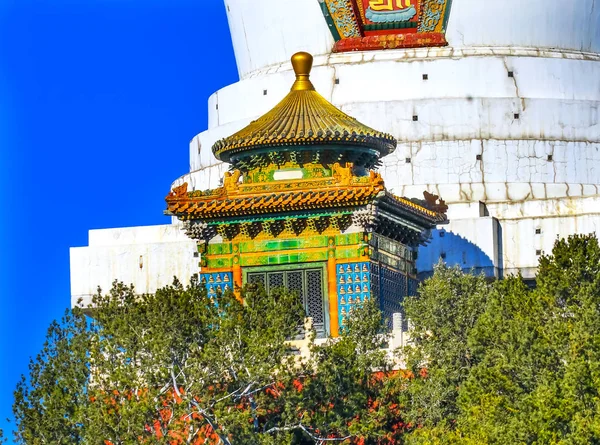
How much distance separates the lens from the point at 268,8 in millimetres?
59844

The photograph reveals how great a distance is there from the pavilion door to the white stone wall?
674 cm

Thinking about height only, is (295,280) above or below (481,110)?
below

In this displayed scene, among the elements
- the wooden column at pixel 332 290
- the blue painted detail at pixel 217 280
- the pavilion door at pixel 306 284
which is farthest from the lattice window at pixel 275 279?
the wooden column at pixel 332 290

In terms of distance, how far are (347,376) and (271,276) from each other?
595cm

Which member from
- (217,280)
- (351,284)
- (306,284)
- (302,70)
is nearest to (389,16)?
(302,70)

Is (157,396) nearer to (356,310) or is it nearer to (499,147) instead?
(356,310)

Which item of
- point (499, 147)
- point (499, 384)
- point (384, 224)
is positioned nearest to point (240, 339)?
point (499, 384)

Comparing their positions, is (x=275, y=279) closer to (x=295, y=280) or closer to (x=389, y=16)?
(x=295, y=280)

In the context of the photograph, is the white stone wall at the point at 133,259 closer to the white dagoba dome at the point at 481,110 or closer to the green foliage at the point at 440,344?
the white dagoba dome at the point at 481,110

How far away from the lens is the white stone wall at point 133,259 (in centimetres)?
5556

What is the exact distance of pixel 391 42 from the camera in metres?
58.0

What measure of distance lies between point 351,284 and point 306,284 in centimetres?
91

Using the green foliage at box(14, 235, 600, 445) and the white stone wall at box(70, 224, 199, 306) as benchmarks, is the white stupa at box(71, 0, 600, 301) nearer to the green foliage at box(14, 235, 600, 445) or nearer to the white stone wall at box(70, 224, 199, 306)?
the white stone wall at box(70, 224, 199, 306)

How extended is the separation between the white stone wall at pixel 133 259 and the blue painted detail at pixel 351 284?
784cm
